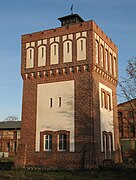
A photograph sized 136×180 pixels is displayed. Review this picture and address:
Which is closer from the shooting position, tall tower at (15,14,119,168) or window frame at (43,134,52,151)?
tall tower at (15,14,119,168)

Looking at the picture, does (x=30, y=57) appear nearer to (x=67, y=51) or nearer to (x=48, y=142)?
(x=67, y=51)

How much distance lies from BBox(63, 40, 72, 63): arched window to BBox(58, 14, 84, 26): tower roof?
270cm

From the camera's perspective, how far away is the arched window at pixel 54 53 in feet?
75.1

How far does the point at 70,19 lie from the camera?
24562 millimetres

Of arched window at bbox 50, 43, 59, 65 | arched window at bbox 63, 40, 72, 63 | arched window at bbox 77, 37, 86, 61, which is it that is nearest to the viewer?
arched window at bbox 77, 37, 86, 61

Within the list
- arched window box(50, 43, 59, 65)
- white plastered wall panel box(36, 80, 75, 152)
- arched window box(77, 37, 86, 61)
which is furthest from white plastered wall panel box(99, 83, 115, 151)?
arched window box(50, 43, 59, 65)

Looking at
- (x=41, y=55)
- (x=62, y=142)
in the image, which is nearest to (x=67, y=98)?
(x=62, y=142)

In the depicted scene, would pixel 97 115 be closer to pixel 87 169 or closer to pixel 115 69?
pixel 87 169

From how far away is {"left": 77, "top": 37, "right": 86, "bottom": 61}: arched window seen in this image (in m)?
21.8

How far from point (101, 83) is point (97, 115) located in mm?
2987

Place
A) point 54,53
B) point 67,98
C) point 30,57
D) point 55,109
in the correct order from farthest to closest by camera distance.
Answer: point 30,57
point 54,53
point 55,109
point 67,98

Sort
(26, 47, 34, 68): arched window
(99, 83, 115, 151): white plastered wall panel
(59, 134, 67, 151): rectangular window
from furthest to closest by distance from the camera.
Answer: (26, 47, 34, 68): arched window
(99, 83, 115, 151): white plastered wall panel
(59, 134, 67, 151): rectangular window

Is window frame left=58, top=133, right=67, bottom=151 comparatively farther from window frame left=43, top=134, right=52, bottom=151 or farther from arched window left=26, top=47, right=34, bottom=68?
arched window left=26, top=47, right=34, bottom=68

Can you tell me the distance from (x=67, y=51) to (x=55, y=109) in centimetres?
478
